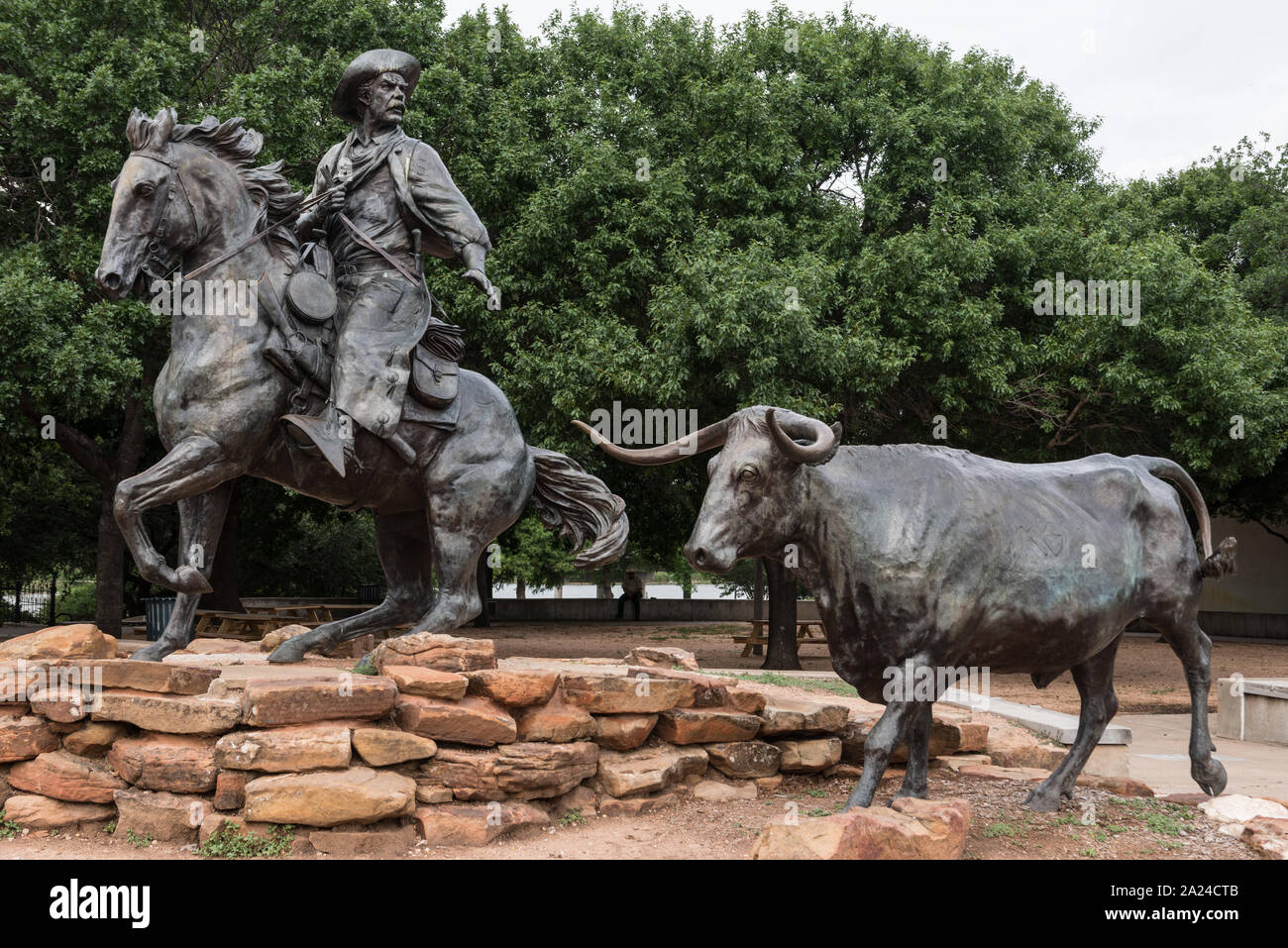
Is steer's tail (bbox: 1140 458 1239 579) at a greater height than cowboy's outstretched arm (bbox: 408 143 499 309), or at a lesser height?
lesser

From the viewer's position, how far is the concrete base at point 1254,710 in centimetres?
1177

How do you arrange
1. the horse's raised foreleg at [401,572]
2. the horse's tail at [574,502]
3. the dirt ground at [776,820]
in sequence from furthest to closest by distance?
the horse's tail at [574,502] → the horse's raised foreleg at [401,572] → the dirt ground at [776,820]

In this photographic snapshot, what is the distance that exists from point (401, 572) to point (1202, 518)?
475cm

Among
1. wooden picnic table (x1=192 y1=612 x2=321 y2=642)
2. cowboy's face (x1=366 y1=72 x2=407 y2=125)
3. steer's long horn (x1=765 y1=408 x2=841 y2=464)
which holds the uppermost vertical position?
cowboy's face (x1=366 y1=72 x2=407 y2=125)

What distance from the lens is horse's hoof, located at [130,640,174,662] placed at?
19.4 ft

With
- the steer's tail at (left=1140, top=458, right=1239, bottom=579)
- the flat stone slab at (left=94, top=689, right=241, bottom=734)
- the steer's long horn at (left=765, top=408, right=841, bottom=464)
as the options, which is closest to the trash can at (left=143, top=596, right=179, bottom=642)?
the flat stone slab at (left=94, top=689, right=241, bottom=734)

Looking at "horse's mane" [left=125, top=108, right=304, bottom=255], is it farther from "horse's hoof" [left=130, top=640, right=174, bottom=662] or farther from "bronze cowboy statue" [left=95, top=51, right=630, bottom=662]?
"horse's hoof" [left=130, top=640, right=174, bottom=662]

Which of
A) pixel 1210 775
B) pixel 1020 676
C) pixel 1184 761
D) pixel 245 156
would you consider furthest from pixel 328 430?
pixel 1020 676

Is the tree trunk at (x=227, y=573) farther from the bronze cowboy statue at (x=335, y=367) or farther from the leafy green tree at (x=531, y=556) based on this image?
the bronze cowboy statue at (x=335, y=367)

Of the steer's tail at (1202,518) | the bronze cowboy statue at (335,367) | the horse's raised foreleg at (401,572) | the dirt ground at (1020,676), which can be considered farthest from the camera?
the dirt ground at (1020,676)

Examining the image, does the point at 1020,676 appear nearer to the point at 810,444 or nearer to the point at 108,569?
the point at 108,569

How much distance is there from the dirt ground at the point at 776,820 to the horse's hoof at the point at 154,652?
3.34 feet

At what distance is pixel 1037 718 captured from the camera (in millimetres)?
9406

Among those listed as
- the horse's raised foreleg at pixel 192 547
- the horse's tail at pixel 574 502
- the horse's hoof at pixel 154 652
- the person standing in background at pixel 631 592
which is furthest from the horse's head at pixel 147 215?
the person standing in background at pixel 631 592
